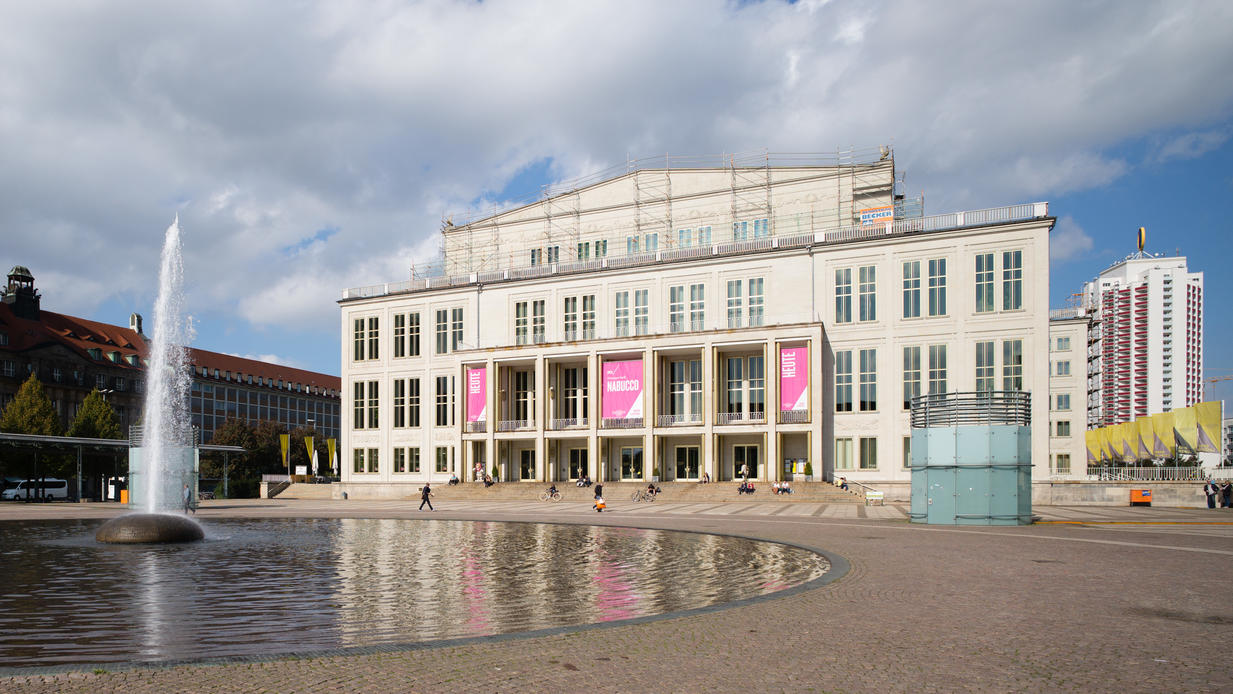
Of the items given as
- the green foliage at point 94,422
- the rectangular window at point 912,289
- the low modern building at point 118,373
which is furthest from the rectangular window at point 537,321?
the low modern building at point 118,373

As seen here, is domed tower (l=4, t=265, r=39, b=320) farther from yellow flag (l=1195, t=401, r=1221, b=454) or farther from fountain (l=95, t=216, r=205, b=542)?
yellow flag (l=1195, t=401, r=1221, b=454)

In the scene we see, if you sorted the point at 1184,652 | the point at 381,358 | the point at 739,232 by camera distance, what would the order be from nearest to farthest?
the point at 1184,652 → the point at 739,232 → the point at 381,358

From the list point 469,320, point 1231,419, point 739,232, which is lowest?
point 1231,419

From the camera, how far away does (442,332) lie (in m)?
77.1

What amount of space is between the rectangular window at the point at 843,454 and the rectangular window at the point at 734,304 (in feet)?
37.3

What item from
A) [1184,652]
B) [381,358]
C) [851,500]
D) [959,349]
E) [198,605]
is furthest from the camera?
[381,358]

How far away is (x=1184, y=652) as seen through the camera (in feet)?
30.8

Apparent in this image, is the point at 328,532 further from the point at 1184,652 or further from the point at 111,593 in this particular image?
the point at 1184,652

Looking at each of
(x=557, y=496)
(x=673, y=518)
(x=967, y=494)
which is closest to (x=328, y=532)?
(x=673, y=518)

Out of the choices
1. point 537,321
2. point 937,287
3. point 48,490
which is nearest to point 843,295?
point 937,287

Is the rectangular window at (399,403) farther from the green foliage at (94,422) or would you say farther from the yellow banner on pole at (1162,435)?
the yellow banner on pole at (1162,435)

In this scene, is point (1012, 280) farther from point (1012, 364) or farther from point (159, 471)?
point (159, 471)

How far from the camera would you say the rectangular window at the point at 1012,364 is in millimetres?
57781

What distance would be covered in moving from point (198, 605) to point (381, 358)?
222 feet
